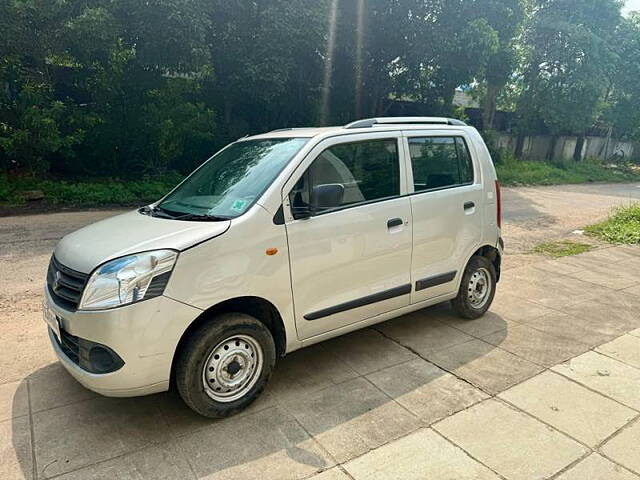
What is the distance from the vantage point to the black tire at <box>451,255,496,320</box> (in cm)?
443

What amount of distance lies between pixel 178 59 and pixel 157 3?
1.29 metres

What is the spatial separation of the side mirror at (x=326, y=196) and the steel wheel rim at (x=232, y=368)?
1.00 meters

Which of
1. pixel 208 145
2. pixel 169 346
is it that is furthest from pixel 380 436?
pixel 208 145

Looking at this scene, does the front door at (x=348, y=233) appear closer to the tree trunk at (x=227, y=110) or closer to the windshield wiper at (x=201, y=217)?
the windshield wiper at (x=201, y=217)

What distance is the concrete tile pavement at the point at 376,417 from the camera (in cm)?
255

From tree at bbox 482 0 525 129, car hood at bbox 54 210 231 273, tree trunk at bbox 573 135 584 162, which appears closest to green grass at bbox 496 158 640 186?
tree trunk at bbox 573 135 584 162

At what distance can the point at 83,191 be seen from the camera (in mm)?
10406

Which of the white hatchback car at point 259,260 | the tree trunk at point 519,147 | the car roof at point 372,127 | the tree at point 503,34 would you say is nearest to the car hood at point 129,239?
the white hatchback car at point 259,260

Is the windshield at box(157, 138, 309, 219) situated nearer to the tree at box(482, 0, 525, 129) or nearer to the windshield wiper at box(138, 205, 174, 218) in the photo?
A: the windshield wiper at box(138, 205, 174, 218)

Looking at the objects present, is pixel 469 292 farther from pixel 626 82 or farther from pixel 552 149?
pixel 626 82

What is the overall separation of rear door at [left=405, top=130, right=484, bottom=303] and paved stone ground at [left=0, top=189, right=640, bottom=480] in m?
0.64

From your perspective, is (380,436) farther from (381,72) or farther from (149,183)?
(381,72)

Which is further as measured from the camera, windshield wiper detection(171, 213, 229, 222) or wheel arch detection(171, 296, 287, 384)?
windshield wiper detection(171, 213, 229, 222)

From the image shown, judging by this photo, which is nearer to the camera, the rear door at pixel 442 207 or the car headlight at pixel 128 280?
the car headlight at pixel 128 280
